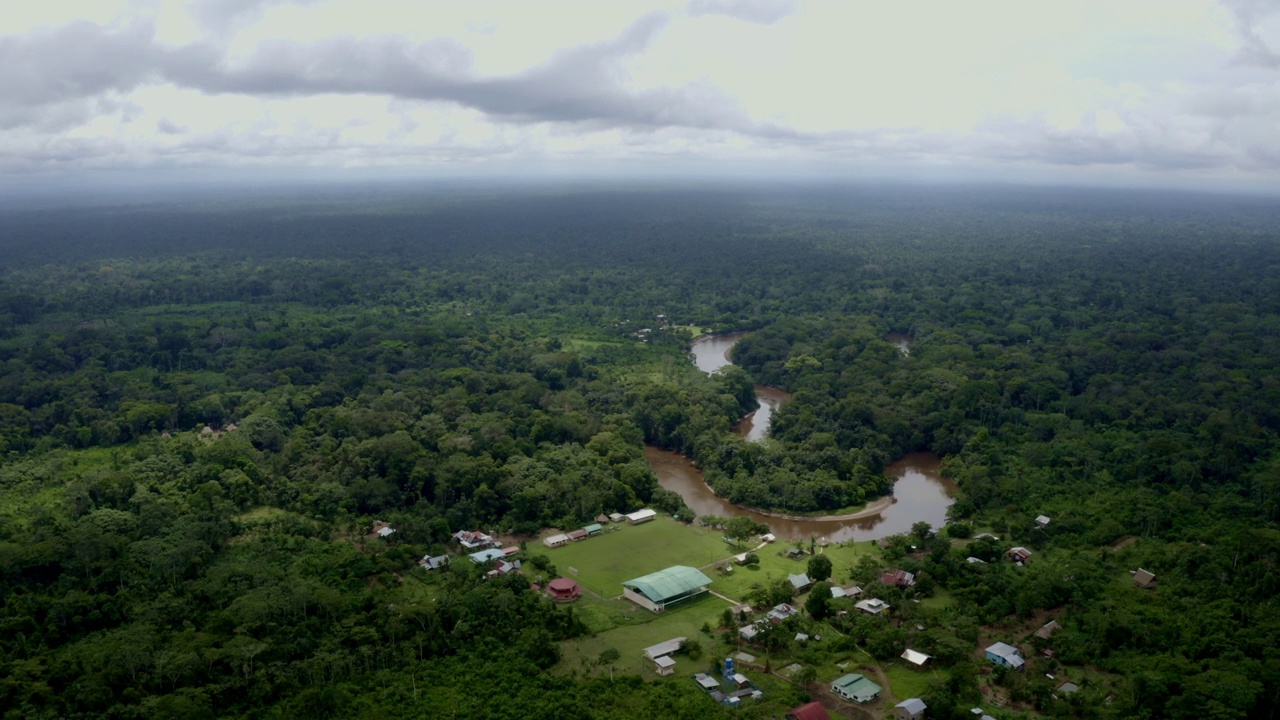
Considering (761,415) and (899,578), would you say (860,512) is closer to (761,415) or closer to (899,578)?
(899,578)

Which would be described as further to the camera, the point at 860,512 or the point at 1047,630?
the point at 860,512

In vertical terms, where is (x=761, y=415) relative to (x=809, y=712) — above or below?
below

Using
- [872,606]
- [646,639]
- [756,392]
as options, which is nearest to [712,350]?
[756,392]

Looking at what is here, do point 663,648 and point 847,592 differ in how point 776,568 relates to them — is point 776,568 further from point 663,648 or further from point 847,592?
point 663,648

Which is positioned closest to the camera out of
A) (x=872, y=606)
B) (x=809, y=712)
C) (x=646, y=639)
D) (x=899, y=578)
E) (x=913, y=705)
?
(x=809, y=712)

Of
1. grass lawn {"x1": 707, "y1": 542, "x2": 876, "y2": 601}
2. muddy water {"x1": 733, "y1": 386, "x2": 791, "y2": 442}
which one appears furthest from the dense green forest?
grass lawn {"x1": 707, "y1": 542, "x2": 876, "y2": 601}

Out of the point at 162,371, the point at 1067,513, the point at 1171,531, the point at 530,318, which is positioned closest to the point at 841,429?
the point at 1067,513

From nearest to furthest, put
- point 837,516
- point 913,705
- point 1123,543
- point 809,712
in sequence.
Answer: point 809,712 < point 913,705 < point 1123,543 < point 837,516

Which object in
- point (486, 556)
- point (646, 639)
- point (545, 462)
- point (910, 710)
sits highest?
point (545, 462)
